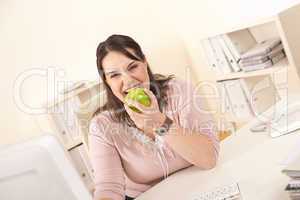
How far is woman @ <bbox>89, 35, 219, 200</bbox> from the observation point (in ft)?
4.50

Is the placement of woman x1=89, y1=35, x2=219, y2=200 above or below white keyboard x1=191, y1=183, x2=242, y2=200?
above

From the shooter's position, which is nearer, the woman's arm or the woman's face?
the woman's arm

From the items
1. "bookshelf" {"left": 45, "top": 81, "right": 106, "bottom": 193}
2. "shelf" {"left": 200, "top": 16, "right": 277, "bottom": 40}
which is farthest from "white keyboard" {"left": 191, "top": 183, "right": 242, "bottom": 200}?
"shelf" {"left": 200, "top": 16, "right": 277, "bottom": 40}

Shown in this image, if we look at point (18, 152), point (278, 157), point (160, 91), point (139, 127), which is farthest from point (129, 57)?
point (18, 152)

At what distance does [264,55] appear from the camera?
88.2 inches

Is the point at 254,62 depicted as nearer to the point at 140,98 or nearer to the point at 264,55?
the point at 264,55

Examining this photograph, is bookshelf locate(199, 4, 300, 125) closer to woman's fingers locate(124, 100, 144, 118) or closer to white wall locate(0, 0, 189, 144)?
white wall locate(0, 0, 189, 144)

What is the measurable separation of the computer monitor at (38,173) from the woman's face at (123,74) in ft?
2.34

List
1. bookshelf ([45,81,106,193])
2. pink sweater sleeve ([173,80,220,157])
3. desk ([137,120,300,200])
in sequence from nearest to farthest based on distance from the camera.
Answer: desk ([137,120,300,200])
pink sweater sleeve ([173,80,220,157])
bookshelf ([45,81,106,193])

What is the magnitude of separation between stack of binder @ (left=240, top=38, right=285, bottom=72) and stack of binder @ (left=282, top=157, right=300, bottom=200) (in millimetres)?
1404

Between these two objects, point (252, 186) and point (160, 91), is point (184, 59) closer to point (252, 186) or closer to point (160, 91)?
point (160, 91)

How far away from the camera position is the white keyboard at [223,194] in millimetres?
1074

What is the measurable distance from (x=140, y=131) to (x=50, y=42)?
1192 mm

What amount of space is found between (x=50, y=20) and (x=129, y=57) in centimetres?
103
